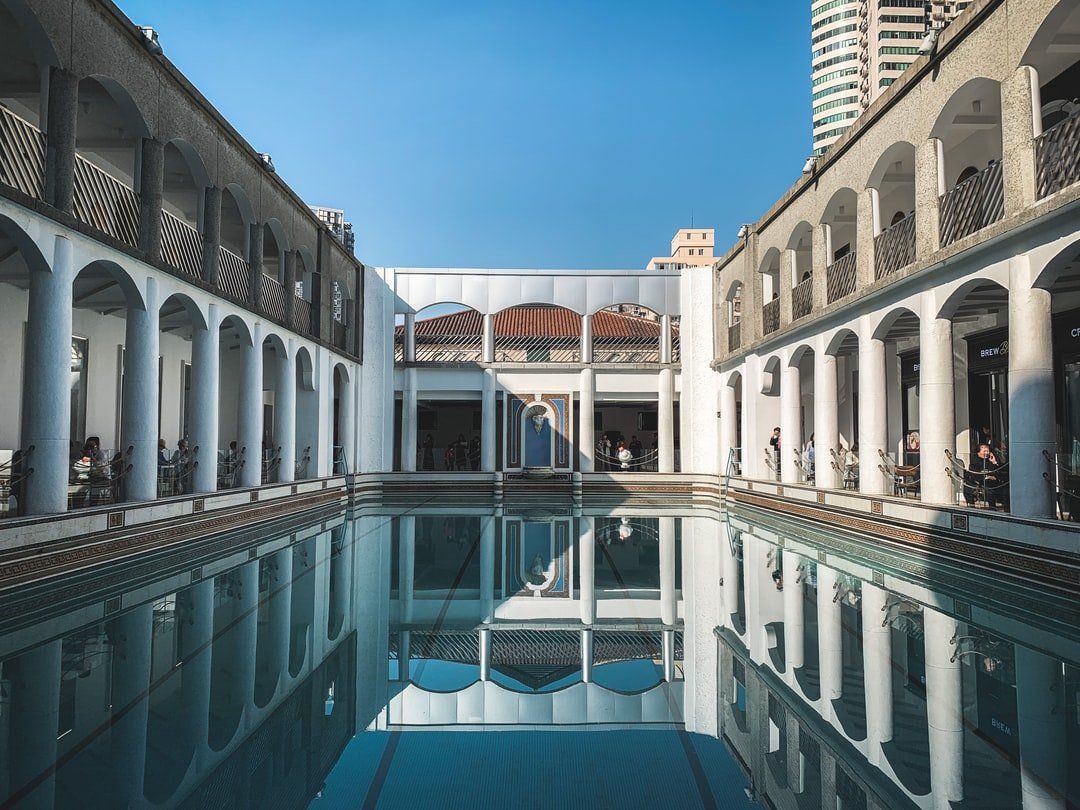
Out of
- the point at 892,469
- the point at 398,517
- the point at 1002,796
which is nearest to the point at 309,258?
the point at 398,517

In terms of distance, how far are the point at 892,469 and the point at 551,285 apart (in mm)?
12721

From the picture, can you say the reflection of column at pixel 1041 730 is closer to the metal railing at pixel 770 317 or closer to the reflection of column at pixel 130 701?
the reflection of column at pixel 130 701

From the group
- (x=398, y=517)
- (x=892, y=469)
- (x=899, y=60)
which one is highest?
(x=899, y=60)

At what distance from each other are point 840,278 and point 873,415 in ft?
8.69

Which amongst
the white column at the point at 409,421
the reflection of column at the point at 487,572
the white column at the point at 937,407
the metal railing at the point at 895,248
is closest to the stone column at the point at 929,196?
the metal railing at the point at 895,248

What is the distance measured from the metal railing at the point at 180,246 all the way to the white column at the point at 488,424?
1116 centimetres

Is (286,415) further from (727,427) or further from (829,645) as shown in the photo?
(829,645)

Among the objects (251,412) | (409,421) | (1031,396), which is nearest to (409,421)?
(409,421)

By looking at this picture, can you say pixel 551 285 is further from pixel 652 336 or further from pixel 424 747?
pixel 424 747

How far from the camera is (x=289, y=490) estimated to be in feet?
52.9

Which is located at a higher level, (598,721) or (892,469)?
(892,469)

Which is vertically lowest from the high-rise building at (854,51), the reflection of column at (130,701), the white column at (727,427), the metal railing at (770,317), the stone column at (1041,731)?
the stone column at (1041,731)

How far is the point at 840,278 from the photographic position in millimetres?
13914

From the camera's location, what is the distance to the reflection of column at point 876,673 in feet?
12.9
